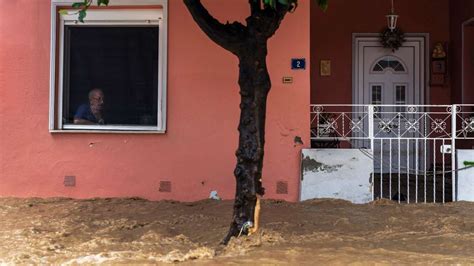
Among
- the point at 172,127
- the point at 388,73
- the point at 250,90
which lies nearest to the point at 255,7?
the point at 250,90

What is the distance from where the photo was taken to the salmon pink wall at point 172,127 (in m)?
7.70

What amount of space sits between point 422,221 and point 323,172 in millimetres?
1512

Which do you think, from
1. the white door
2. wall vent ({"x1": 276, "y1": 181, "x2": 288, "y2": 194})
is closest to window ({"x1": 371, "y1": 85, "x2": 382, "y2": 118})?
the white door

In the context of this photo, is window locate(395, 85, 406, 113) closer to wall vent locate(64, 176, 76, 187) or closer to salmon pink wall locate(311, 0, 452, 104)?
salmon pink wall locate(311, 0, 452, 104)

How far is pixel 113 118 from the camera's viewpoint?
26.3ft

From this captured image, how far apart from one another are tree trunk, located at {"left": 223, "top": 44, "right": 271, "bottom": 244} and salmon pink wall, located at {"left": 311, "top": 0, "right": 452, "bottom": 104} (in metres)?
5.21

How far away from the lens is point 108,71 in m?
8.04

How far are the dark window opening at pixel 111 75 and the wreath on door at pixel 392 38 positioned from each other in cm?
475

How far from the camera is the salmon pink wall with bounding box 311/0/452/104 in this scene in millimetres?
10625

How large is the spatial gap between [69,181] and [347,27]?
5.96 m

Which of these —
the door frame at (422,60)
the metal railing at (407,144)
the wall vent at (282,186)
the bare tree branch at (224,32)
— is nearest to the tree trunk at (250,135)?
the bare tree branch at (224,32)

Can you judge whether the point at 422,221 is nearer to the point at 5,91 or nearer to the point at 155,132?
the point at 155,132

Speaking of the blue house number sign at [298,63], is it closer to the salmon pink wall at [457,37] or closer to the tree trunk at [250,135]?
the tree trunk at [250,135]

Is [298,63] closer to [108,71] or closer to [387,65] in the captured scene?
[108,71]
